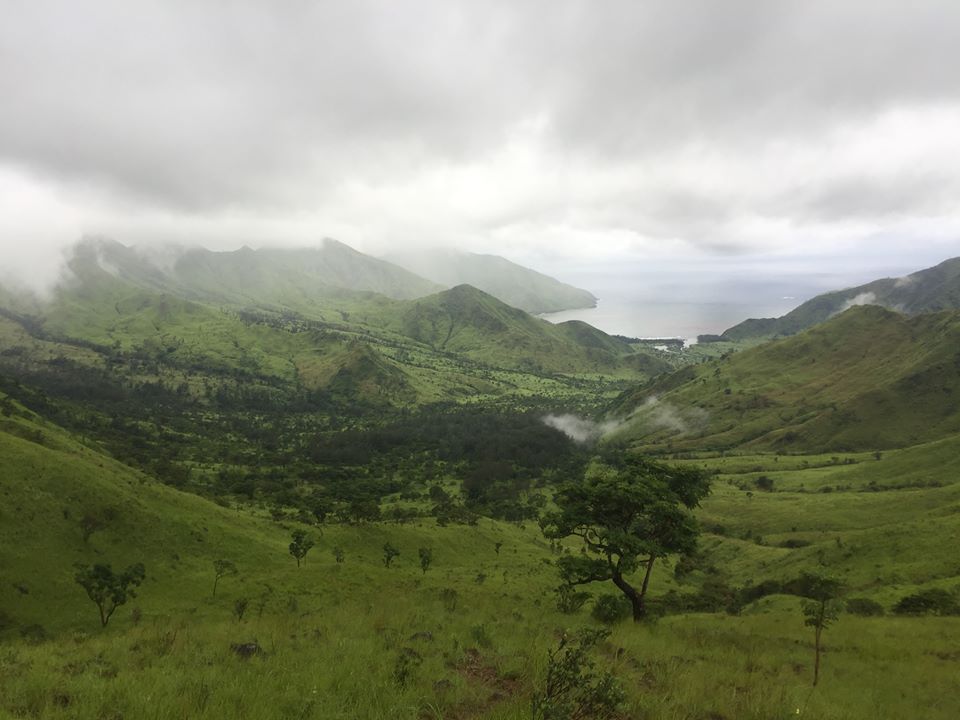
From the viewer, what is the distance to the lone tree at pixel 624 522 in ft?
92.8

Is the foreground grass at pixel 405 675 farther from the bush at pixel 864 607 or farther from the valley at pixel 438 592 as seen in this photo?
the bush at pixel 864 607

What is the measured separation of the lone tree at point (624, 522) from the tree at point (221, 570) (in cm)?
3431

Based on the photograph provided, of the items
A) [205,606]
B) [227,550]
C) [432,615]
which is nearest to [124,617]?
[205,606]

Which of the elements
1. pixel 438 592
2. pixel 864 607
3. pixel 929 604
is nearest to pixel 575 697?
pixel 438 592

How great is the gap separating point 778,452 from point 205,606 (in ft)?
600

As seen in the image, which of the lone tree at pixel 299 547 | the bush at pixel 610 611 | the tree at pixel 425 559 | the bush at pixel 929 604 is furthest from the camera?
the tree at pixel 425 559

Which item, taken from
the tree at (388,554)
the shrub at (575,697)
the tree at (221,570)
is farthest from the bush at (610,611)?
the tree at (221,570)

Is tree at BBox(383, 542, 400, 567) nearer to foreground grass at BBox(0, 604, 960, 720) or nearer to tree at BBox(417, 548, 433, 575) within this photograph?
tree at BBox(417, 548, 433, 575)

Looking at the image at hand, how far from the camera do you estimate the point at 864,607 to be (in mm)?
38000

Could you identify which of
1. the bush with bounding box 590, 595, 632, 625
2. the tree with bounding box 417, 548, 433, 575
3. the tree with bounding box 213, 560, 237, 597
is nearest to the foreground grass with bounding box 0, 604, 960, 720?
the bush with bounding box 590, 595, 632, 625

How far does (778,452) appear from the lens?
17362cm

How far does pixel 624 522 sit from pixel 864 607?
24.0 metres

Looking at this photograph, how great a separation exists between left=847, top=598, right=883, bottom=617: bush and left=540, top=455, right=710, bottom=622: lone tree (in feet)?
57.3

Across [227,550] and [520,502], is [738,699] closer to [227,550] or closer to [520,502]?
[227,550]
